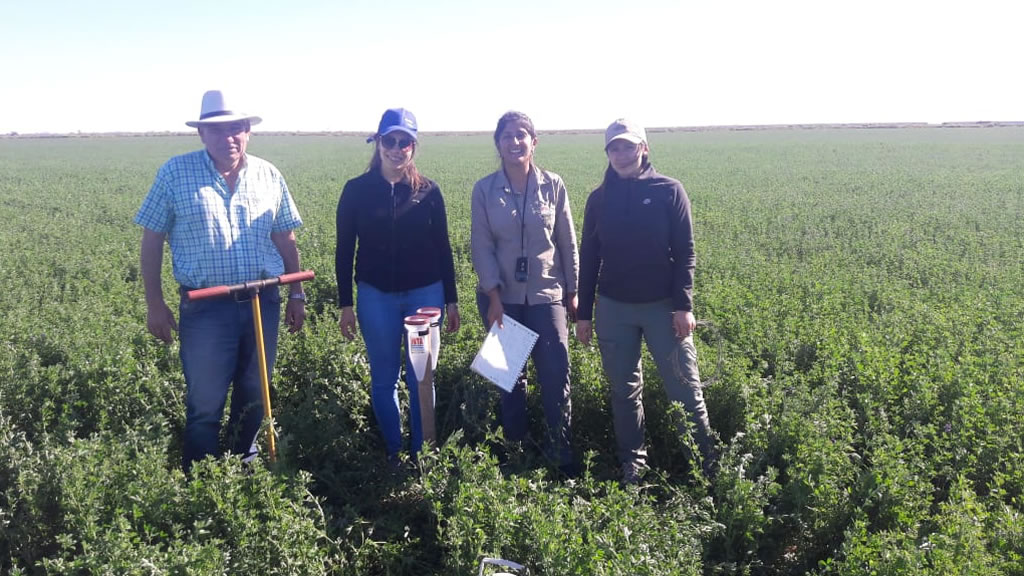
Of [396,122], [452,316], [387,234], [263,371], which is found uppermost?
[396,122]

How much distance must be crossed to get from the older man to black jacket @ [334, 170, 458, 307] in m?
0.37

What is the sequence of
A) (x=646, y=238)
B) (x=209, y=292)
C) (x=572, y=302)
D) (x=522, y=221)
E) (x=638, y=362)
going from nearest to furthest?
(x=209, y=292) < (x=646, y=238) < (x=522, y=221) < (x=638, y=362) < (x=572, y=302)

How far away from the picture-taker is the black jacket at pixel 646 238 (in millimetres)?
3838

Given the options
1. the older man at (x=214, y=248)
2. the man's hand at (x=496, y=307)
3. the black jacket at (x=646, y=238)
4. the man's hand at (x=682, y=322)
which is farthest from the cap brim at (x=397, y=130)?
the man's hand at (x=682, y=322)

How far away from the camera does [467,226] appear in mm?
13305

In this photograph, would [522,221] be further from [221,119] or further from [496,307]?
[221,119]

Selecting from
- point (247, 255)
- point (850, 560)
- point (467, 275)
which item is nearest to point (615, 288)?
point (850, 560)

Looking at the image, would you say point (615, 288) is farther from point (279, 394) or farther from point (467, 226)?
point (467, 226)

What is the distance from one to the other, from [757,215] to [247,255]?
13.8 m

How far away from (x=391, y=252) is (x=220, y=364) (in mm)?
1142

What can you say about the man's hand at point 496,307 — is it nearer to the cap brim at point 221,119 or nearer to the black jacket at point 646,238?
the black jacket at point 646,238

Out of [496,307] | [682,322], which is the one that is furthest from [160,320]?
[682,322]

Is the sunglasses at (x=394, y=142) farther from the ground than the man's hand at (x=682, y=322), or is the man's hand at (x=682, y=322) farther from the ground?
the sunglasses at (x=394, y=142)

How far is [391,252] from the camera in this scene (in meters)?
3.92
